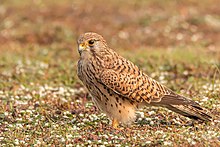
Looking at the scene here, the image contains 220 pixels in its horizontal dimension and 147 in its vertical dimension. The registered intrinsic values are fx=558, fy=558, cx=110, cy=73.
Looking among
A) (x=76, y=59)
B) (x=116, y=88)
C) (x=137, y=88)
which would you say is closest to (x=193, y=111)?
(x=137, y=88)

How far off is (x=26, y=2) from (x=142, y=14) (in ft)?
15.2

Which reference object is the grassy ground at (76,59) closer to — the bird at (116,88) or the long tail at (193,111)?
the long tail at (193,111)

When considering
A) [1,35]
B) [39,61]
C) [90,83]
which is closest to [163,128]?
[90,83]

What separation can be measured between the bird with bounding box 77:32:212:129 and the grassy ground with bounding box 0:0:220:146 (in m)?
0.25

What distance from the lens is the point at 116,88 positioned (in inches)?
319

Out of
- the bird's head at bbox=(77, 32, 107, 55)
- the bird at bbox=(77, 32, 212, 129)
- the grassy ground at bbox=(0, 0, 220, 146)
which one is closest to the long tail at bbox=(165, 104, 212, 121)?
the bird at bbox=(77, 32, 212, 129)

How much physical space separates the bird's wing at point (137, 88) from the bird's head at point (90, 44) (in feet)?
1.21

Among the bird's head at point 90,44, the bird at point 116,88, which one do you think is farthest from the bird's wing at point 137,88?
the bird's head at point 90,44

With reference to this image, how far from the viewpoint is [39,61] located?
14062 millimetres

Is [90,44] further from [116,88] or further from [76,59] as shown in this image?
[76,59]

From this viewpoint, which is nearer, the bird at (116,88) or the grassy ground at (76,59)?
the grassy ground at (76,59)

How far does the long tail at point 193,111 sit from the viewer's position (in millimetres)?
8094

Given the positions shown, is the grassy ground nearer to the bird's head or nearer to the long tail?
the long tail

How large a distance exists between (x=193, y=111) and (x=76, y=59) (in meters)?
6.88
